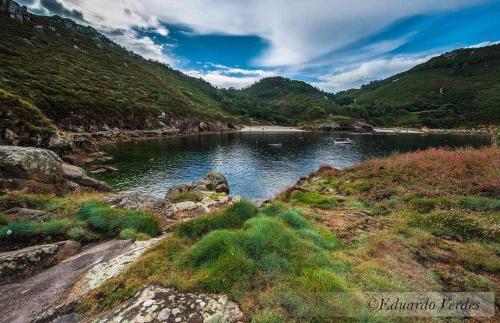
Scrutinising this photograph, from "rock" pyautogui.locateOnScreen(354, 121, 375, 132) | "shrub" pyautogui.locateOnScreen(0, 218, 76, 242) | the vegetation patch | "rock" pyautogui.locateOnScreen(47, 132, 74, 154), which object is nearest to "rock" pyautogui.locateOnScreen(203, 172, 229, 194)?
the vegetation patch

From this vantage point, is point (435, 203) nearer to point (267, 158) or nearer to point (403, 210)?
point (403, 210)

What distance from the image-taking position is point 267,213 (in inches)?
512

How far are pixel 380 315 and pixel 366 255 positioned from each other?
3853 millimetres

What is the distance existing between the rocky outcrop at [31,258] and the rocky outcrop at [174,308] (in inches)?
195

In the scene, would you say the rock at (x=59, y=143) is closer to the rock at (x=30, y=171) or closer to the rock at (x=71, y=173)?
the rock at (x=71, y=173)

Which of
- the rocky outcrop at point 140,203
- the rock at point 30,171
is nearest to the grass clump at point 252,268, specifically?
the rocky outcrop at point 140,203

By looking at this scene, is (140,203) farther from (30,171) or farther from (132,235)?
(30,171)

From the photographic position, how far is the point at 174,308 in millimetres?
6609

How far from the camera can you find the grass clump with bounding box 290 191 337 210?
65.5 ft

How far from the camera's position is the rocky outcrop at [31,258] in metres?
8.75

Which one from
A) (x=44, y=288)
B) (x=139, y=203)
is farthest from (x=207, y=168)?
(x=44, y=288)

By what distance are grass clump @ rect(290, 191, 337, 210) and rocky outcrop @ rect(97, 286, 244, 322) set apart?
14.3 m

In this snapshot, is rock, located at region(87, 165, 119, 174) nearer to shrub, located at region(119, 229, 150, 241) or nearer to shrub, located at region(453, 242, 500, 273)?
shrub, located at region(119, 229, 150, 241)

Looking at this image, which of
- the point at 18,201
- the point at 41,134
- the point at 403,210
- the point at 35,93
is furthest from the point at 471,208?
the point at 35,93
